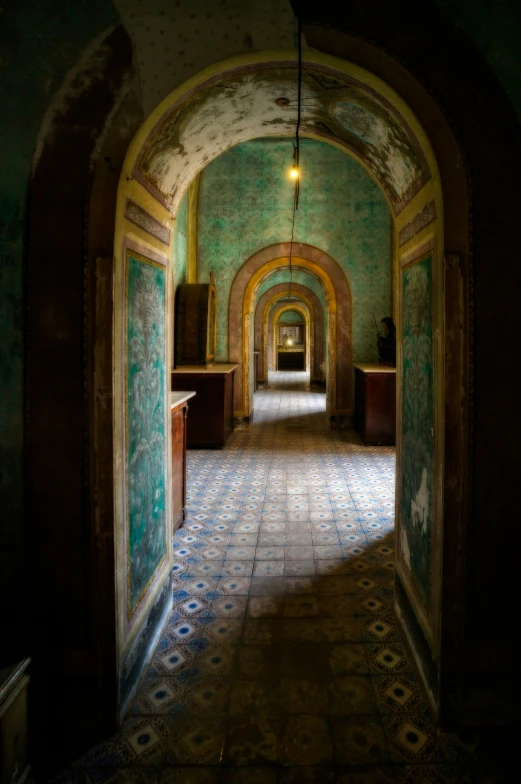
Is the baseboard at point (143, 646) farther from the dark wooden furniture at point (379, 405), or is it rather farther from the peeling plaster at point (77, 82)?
the dark wooden furniture at point (379, 405)

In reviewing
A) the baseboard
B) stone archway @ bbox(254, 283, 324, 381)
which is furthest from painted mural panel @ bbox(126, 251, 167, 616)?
stone archway @ bbox(254, 283, 324, 381)

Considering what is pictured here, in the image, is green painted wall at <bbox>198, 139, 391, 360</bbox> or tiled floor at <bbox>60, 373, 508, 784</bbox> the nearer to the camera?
tiled floor at <bbox>60, 373, 508, 784</bbox>

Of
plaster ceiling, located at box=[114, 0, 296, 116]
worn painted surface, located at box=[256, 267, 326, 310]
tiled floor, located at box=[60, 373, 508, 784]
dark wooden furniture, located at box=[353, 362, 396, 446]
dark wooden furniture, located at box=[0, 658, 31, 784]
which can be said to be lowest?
tiled floor, located at box=[60, 373, 508, 784]

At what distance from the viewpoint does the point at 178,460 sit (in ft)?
15.4

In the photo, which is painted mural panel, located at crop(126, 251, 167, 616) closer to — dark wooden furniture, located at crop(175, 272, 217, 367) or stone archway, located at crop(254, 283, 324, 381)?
dark wooden furniture, located at crop(175, 272, 217, 367)

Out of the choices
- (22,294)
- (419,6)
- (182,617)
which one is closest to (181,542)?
(182,617)

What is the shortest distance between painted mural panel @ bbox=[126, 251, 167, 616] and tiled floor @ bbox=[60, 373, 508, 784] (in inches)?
22.0

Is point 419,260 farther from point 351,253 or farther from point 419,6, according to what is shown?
point 351,253

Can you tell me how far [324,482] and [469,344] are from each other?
4316mm

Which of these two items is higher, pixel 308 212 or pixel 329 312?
pixel 308 212

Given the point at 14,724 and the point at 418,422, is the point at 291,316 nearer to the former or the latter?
the point at 418,422

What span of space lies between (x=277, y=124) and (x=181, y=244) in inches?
238

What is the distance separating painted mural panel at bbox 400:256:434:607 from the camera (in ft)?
8.37

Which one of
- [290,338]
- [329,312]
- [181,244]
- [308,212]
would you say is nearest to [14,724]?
[181,244]
